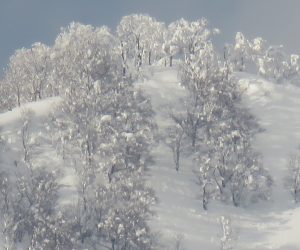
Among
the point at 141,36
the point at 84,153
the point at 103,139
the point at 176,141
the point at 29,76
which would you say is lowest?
the point at 84,153

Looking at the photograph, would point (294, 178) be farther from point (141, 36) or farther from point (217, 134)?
point (141, 36)

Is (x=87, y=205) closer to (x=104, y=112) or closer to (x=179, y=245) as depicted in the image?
(x=179, y=245)

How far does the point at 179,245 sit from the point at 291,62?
73.7 metres

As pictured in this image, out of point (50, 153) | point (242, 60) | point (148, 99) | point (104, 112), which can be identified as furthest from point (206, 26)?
point (50, 153)

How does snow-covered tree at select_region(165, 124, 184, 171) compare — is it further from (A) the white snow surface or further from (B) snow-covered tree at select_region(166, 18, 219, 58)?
(B) snow-covered tree at select_region(166, 18, 219, 58)

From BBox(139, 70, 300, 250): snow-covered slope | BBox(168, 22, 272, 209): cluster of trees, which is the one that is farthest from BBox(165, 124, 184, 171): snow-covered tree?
BBox(139, 70, 300, 250): snow-covered slope

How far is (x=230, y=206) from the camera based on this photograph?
10494cm

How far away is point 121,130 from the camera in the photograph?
345ft

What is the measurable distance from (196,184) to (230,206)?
23.3 ft

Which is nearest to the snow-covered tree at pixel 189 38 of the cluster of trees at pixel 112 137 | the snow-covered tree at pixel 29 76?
the cluster of trees at pixel 112 137

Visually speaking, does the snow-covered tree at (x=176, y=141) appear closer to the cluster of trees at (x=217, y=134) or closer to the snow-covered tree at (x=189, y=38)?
the cluster of trees at (x=217, y=134)

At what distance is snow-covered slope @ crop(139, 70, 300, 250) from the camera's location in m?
96.2

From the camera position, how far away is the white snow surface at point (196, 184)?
9644 centimetres

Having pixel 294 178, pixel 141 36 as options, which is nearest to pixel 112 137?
pixel 294 178
